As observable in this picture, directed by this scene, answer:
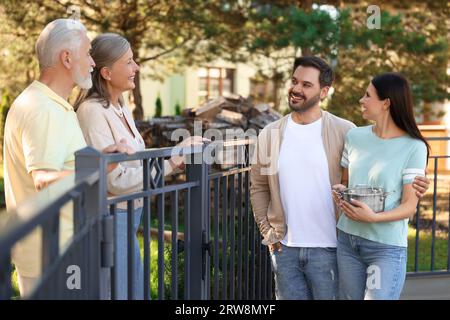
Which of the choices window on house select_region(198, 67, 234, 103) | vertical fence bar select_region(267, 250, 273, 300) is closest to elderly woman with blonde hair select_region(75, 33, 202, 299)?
vertical fence bar select_region(267, 250, 273, 300)

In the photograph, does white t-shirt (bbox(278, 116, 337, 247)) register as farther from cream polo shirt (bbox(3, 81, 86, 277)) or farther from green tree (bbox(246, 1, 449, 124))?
→ green tree (bbox(246, 1, 449, 124))

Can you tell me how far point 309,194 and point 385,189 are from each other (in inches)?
14.9

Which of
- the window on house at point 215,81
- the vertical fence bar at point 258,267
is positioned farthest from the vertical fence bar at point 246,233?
the window on house at point 215,81

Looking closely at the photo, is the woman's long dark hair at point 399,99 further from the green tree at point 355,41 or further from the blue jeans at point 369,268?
the green tree at point 355,41

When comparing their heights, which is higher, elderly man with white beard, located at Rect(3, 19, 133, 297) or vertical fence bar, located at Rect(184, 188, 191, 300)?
elderly man with white beard, located at Rect(3, 19, 133, 297)

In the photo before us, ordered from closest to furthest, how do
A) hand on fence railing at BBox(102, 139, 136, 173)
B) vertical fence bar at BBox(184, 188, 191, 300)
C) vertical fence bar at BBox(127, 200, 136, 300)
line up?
1. hand on fence railing at BBox(102, 139, 136, 173)
2. vertical fence bar at BBox(127, 200, 136, 300)
3. vertical fence bar at BBox(184, 188, 191, 300)

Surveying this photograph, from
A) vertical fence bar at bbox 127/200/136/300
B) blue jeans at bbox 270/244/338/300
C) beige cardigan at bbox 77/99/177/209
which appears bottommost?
blue jeans at bbox 270/244/338/300

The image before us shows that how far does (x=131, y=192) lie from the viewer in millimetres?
2926

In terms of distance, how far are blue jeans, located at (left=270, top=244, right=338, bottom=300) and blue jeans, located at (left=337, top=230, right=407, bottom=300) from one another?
3.8 inches

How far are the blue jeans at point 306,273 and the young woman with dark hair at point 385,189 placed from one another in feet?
0.30

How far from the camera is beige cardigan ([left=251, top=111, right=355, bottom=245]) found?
11.1ft

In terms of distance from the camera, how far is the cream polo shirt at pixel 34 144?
2598 mm

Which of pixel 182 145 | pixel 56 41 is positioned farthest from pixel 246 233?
pixel 56 41

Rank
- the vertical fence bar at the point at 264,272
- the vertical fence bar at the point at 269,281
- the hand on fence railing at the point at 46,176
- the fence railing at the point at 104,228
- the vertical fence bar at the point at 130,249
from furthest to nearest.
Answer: the vertical fence bar at the point at 269,281 < the vertical fence bar at the point at 264,272 < the vertical fence bar at the point at 130,249 < the hand on fence railing at the point at 46,176 < the fence railing at the point at 104,228
